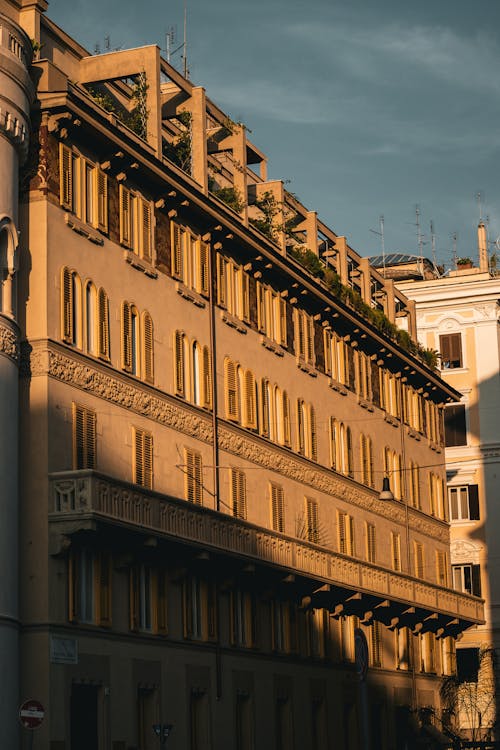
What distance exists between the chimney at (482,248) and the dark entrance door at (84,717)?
56813 mm

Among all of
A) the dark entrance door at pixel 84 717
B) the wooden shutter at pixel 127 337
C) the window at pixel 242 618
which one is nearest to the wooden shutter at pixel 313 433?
the window at pixel 242 618

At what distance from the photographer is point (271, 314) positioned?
56.4m

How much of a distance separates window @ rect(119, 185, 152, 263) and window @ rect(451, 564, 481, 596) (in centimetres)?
4014

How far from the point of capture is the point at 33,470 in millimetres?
39906

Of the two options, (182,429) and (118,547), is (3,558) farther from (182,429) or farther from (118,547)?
(182,429)

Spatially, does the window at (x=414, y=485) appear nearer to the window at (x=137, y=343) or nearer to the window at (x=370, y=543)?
the window at (x=370, y=543)

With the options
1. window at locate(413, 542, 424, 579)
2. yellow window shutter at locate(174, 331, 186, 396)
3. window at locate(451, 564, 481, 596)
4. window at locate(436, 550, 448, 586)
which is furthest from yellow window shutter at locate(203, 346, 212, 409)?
window at locate(451, 564, 481, 596)

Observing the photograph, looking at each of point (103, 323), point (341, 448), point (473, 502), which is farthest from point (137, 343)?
point (473, 502)

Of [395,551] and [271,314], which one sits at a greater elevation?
[271,314]

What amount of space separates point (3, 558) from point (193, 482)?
36.3 feet

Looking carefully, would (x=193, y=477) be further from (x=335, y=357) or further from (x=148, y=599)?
(x=335, y=357)

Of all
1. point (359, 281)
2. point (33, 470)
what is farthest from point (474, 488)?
point (33, 470)

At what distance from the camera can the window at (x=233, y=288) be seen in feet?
171

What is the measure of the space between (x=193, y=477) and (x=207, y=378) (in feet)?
11.4
